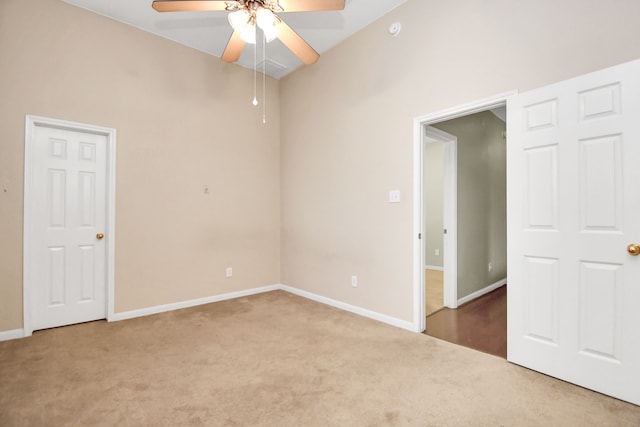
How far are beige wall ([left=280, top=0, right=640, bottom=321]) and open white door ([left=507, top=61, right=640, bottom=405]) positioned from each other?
259mm

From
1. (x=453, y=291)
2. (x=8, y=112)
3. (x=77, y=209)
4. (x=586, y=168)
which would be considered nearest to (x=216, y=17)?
(x=8, y=112)

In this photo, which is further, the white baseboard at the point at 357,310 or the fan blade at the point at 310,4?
the white baseboard at the point at 357,310

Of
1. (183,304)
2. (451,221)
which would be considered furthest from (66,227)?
(451,221)

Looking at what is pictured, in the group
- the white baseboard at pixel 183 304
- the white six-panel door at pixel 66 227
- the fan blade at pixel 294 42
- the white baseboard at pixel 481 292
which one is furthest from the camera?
the white baseboard at pixel 481 292

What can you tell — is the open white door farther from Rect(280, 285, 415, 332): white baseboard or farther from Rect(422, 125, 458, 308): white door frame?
Rect(422, 125, 458, 308): white door frame

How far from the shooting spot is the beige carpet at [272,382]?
170 cm

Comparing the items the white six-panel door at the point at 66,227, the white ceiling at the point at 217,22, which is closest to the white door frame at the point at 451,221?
the white ceiling at the point at 217,22

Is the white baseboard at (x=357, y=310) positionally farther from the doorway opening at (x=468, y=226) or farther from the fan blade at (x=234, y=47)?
the fan blade at (x=234, y=47)

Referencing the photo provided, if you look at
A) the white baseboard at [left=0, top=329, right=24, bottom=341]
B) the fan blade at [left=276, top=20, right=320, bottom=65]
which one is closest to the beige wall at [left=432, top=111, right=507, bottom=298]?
the fan blade at [left=276, top=20, right=320, bottom=65]

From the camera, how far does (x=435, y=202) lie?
21.9 ft

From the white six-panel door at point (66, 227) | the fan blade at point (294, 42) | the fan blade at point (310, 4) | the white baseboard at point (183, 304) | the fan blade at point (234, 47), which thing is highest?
the fan blade at point (310, 4)

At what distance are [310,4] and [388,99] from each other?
1.36 m

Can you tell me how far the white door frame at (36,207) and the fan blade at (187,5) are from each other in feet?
5.47

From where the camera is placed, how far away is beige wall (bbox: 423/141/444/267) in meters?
6.59
